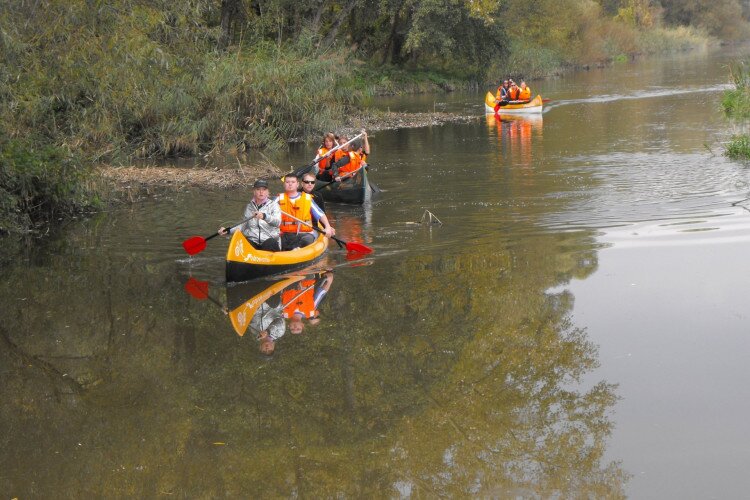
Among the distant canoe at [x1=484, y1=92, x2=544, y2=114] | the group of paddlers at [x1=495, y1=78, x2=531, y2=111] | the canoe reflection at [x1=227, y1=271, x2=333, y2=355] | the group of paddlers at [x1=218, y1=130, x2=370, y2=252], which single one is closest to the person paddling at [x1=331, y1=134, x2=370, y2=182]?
the group of paddlers at [x1=218, y1=130, x2=370, y2=252]

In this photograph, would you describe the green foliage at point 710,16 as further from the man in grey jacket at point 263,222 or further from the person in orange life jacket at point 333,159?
the man in grey jacket at point 263,222

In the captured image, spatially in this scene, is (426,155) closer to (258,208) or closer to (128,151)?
(128,151)

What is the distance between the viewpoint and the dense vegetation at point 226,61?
34.2 feet

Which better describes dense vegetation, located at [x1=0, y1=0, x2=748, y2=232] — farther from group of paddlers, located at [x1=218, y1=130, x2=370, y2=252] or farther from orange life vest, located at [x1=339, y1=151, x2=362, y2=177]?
orange life vest, located at [x1=339, y1=151, x2=362, y2=177]

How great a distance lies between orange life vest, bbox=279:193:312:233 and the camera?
1167 centimetres

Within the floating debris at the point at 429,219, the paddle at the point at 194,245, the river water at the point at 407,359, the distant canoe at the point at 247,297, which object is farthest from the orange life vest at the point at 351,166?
the distant canoe at the point at 247,297

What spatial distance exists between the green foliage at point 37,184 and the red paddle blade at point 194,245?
2756 millimetres

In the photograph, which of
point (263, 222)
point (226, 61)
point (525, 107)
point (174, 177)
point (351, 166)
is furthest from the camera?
point (525, 107)

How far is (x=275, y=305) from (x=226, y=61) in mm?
13864

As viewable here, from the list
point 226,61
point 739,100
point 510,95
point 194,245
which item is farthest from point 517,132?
point 194,245

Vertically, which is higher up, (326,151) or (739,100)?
(326,151)

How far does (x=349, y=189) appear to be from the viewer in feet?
51.6

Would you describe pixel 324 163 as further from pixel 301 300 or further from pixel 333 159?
pixel 301 300

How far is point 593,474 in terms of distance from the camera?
5.41 meters
